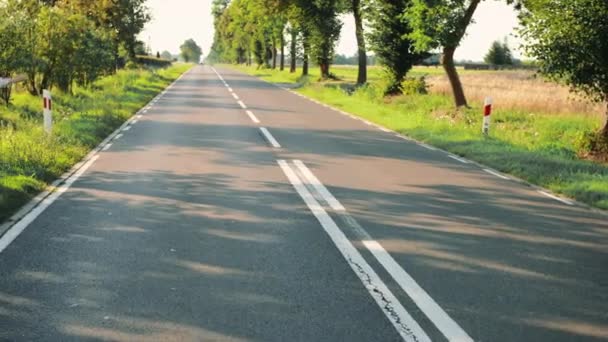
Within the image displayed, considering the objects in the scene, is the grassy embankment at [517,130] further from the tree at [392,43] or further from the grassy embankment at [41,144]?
the grassy embankment at [41,144]

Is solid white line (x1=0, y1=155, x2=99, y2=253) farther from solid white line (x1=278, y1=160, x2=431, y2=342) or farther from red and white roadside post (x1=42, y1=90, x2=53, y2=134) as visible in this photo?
solid white line (x1=278, y1=160, x2=431, y2=342)

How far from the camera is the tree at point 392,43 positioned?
25.0m

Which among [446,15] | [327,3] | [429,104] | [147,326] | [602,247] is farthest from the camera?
[327,3]

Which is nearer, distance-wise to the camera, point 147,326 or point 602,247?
point 147,326

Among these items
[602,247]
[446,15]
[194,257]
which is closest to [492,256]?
[602,247]

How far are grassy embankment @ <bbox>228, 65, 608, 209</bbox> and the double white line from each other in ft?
12.3

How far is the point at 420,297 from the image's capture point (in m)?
4.41

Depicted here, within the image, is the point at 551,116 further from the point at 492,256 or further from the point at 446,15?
the point at 492,256

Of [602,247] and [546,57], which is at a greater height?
[546,57]

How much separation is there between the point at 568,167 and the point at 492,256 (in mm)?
5785

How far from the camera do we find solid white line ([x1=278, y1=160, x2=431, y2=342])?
3835 millimetres

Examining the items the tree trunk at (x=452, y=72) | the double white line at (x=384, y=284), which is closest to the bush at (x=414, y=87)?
the tree trunk at (x=452, y=72)

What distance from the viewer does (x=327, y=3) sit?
36.2 metres

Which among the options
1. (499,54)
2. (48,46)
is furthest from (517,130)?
→ (499,54)
